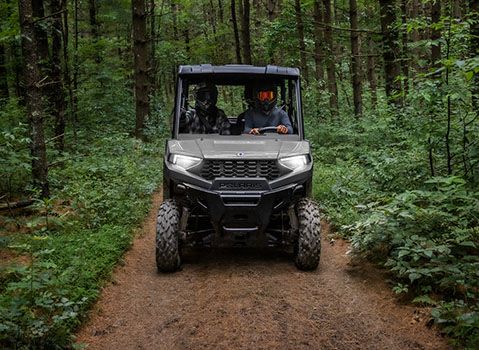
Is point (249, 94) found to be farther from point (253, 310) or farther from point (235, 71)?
point (253, 310)

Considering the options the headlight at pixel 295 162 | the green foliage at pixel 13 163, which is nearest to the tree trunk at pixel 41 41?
the green foliage at pixel 13 163

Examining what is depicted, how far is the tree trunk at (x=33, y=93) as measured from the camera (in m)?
7.28

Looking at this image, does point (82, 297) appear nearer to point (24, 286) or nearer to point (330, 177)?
point (24, 286)

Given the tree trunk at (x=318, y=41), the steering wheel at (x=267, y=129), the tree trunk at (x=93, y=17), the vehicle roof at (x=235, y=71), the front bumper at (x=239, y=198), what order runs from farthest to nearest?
the tree trunk at (x=93, y=17) → the tree trunk at (x=318, y=41) → the steering wheel at (x=267, y=129) → the vehicle roof at (x=235, y=71) → the front bumper at (x=239, y=198)

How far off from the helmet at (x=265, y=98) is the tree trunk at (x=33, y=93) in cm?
349

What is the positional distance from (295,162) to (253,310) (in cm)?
199

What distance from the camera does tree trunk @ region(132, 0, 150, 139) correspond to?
15.3 meters

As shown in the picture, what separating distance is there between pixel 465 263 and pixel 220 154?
2.90m

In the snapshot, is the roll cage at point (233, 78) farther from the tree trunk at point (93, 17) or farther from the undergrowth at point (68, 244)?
the tree trunk at point (93, 17)

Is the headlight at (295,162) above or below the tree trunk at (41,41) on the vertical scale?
below

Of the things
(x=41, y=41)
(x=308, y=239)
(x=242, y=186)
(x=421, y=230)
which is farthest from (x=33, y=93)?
(x=421, y=230)

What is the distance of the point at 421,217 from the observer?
563 centimetres

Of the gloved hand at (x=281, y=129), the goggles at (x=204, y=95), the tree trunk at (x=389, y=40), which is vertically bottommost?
the gloved hand at (x=281, y=129)

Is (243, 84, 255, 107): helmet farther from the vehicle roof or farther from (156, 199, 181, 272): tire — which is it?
(156, 199, 181, 272): tire
